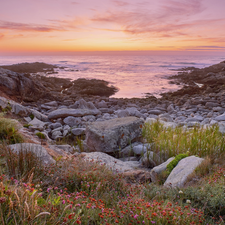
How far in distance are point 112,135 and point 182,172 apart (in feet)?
11.1

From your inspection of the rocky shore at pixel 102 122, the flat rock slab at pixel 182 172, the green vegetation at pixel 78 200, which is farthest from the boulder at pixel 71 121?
the flat rock slab at pixel 182 172

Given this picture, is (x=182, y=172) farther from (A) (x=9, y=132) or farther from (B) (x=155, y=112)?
(B) (x=155, y=112)

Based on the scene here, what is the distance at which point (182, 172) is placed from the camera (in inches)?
163

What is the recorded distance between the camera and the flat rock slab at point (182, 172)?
3.87 m

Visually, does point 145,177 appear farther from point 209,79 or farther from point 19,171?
point 209,79

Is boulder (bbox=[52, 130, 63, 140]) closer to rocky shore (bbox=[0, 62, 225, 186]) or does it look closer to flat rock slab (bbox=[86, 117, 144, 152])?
rocky shore (bbox=[0, 62, 225, 186])

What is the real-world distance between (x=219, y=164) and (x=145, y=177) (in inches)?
65.8

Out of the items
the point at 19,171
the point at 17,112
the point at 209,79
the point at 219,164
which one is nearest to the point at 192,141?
the point at 219,164

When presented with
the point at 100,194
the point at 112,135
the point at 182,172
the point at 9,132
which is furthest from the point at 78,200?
the point at 112,135

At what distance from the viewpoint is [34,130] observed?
9117 millimetres

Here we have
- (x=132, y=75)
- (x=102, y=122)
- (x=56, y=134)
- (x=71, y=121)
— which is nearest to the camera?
(x=102, y=122)

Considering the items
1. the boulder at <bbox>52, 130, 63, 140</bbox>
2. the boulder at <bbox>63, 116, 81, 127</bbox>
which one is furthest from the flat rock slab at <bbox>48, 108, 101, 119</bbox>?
the boulder at <bbox>52, 130, 63, 140</bbox>

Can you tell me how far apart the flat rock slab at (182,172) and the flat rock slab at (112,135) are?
9.22 feet

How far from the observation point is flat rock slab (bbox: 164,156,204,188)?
387 centimetres
